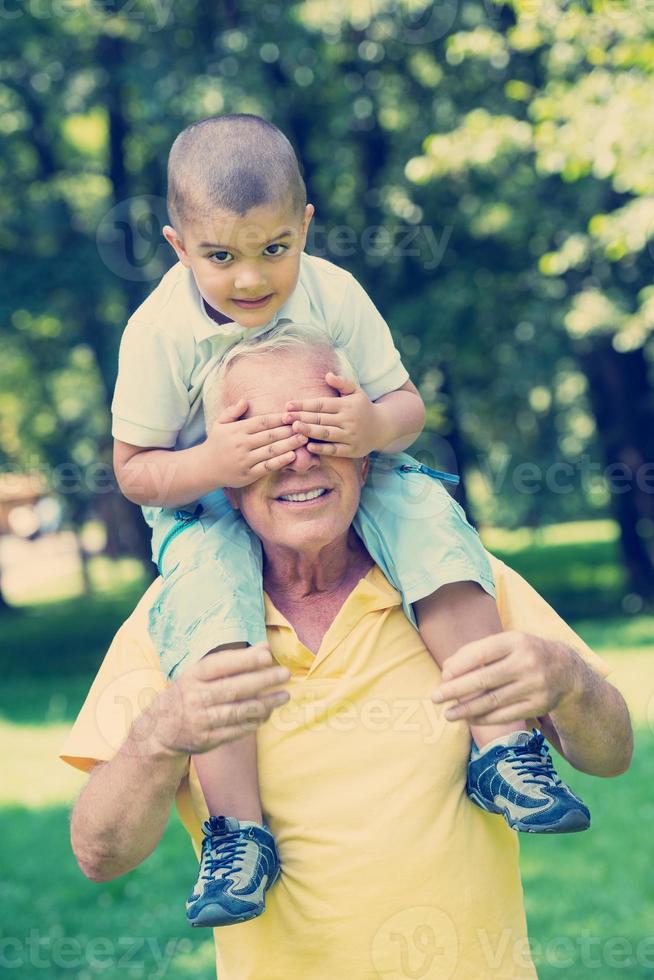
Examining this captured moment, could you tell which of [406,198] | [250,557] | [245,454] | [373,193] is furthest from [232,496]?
[373,193]

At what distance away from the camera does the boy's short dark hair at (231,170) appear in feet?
8.34

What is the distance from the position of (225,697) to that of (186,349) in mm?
918

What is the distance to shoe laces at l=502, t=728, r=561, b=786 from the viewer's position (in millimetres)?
2387

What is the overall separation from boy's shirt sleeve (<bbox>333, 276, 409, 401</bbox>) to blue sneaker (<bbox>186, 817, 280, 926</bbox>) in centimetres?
101

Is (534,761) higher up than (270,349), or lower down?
lower down

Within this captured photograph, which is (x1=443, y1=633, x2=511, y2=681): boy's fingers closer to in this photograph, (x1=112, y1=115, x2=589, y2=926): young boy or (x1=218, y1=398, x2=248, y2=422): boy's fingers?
(x1=112, y1=115, x2=589, y2=926): young boy

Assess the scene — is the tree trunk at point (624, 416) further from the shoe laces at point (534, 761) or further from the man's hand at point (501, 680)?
the man's hand at point (501, 680)

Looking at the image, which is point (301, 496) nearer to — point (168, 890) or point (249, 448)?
point (249, 448)

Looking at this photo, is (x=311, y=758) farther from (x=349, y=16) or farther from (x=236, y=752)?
(x=349, y=16)

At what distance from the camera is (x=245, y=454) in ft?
7.92

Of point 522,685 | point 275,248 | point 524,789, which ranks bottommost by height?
point 524,789
